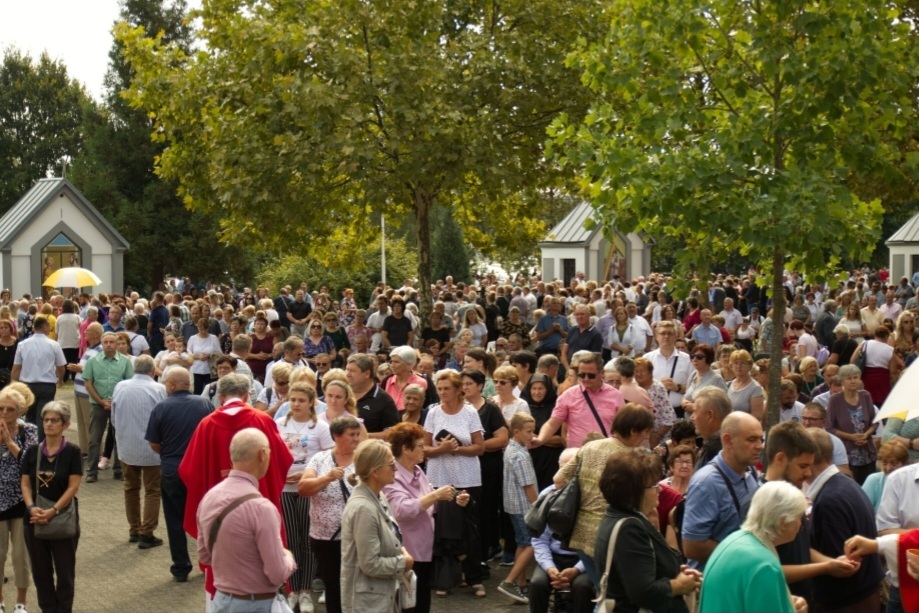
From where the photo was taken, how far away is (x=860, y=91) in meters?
11.5

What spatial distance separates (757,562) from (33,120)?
243 ft

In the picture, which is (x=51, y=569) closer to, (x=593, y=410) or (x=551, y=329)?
(x=593, y=410)

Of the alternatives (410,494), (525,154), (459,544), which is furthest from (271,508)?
(525,154)

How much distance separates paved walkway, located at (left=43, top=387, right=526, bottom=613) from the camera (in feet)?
31.4

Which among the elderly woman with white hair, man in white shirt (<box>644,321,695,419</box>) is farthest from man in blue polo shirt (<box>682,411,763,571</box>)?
man in white shirt (<box>644,321,695,419</box>)

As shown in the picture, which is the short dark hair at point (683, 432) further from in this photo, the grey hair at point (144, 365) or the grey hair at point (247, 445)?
the grey hair at point (144, 365)

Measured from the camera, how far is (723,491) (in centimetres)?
645

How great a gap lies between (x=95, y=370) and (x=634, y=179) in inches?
277

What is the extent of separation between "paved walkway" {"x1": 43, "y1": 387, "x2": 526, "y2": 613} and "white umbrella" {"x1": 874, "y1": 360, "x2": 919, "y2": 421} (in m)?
4.02

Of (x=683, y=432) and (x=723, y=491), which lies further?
(x=683, y=432)

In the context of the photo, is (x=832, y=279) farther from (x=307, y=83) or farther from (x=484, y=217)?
(x=484, y=217)

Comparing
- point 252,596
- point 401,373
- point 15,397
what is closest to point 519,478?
point 401,373

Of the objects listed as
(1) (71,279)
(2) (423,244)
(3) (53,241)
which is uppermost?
(3) (53,241)

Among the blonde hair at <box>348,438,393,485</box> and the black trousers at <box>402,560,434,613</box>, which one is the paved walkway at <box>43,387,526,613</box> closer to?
the black trousers at <box>402,560,434,613</box>
